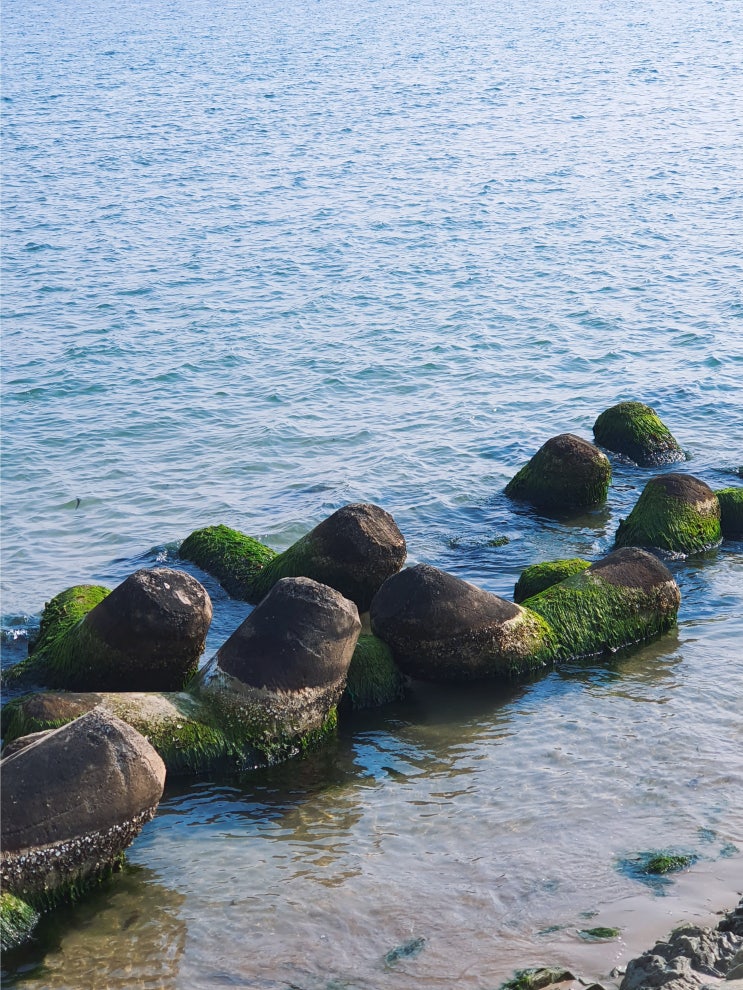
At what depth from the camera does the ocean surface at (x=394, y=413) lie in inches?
303

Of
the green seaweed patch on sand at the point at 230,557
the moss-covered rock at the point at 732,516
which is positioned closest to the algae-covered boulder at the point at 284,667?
the green seaweed patch on sand at the point at 230,557

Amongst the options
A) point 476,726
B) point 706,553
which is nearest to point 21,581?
point 476,726

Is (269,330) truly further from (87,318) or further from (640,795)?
(640,795)

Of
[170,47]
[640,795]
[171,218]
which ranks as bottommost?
[640,795]

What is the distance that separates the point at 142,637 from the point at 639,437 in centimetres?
958

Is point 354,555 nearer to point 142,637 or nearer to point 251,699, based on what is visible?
point 142,637

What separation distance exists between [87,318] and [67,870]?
62.0 ft

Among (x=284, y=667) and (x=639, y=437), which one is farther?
(x=639, y=437)

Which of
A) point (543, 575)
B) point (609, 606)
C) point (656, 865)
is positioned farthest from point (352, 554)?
point (656, 865)

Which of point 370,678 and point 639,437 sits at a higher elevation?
point 639,437

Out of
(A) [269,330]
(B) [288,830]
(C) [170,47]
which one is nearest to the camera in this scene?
(B) [288,830]

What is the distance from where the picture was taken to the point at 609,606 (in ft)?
37.9

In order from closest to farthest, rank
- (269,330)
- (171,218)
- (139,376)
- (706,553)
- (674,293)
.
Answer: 1. (706,553)
2. (139,376)
3. (269,330)
4. (674,293)
5. (171,218)

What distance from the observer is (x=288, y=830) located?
8.67 m
